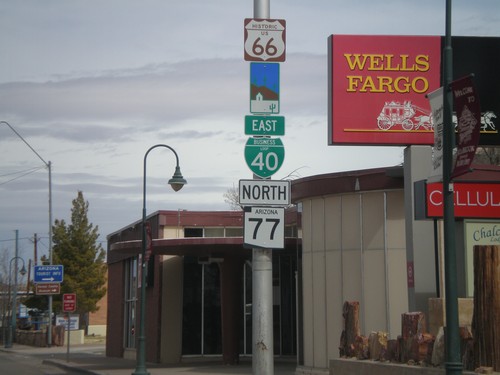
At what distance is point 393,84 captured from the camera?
66.8 ft

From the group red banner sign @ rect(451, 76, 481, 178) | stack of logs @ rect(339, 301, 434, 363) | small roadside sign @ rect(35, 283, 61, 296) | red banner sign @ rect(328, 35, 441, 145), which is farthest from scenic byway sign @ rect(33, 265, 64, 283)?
red banner sign @ rect(451, 76, 481, 178)

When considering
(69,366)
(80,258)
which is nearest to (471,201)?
(69,366)

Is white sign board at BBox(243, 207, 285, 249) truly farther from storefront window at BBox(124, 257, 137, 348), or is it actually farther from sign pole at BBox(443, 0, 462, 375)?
storefront window at BBox(124, 257, 137, 348)

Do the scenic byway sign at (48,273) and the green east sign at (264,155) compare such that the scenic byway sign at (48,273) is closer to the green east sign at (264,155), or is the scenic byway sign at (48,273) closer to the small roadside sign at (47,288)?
the small roadside sign at (47,288)

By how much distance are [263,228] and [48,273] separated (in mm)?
40428

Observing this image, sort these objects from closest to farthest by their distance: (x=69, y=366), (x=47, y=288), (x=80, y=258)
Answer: (x=69, y=366), (x=47, y=288), (x=80, y=258)

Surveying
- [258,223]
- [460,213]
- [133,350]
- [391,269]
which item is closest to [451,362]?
[258,223]

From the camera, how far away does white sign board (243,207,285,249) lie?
10336 mm

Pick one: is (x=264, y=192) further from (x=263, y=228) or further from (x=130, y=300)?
(x=130, y=300)

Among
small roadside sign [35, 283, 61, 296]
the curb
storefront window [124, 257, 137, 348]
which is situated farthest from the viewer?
small roadside sign [35, 283, 61, 296]

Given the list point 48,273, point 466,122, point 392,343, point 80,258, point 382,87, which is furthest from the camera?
point 80,258

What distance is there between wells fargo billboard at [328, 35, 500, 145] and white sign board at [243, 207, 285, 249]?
9.81m

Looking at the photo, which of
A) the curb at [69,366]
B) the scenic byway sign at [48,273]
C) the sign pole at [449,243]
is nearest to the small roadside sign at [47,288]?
the scenic byway sign at [48,273]

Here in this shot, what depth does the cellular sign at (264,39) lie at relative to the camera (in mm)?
10695
